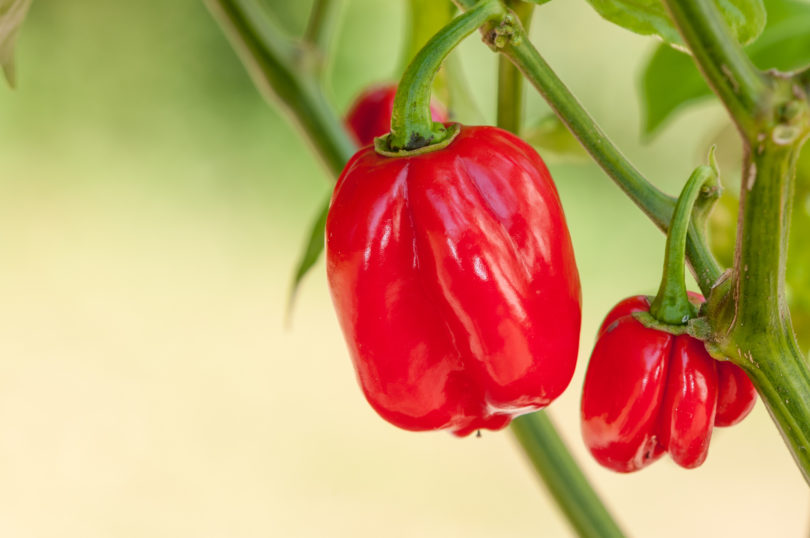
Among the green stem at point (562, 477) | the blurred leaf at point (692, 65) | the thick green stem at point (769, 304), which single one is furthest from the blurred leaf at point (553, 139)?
the thick green stem at point (769, 304)

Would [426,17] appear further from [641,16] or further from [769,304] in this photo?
[769,304]

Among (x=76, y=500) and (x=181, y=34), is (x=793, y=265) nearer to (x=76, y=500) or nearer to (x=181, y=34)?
(x=76, y=500)

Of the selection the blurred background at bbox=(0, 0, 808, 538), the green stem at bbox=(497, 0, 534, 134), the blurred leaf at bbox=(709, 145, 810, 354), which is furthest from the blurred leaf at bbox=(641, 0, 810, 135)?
the blurred background at bbox=(0, 0, 808, 538)

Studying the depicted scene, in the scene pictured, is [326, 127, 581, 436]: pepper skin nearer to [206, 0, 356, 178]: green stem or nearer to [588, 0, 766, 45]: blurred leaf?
[588, 0, 766, 45]: blurred leaf

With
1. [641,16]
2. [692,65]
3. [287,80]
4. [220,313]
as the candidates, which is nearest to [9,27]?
[287,80]

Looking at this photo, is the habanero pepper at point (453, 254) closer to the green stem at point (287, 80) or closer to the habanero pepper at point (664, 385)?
the habanero pepper at point (664, 385)

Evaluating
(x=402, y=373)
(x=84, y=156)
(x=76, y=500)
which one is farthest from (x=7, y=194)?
(x=402, y=373)
